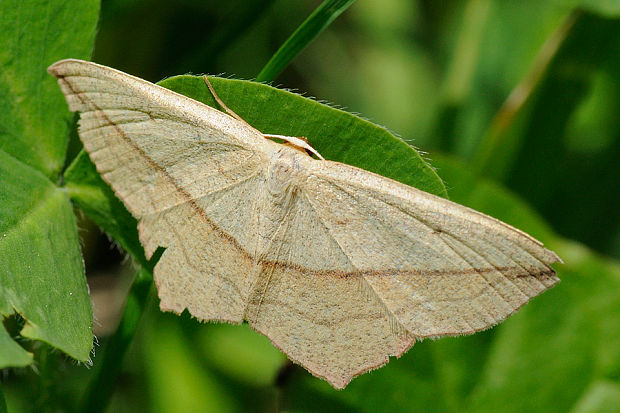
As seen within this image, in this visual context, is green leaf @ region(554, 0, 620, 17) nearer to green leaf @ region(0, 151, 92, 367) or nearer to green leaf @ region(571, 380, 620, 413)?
green leaf @ region(571, 380, 620, 413)

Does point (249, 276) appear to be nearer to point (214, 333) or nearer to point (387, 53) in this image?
point (214, 333)

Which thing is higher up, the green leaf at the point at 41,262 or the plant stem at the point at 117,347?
the green leaf at the point at 41,262

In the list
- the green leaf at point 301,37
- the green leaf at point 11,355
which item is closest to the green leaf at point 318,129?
the green leaf at point 301,37

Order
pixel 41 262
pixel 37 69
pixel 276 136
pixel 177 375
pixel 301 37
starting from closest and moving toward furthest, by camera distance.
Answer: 1. pixel 41 262
2. pixel 276 136
3. pixel 37 69
4. pixel 301 37
5. pixel 177 375

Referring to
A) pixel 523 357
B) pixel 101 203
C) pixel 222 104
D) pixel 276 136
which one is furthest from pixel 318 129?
pixel 523 357

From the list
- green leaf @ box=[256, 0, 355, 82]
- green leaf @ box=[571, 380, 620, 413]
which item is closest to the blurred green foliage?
green leaf @ box=[571, 380, 620, 413]

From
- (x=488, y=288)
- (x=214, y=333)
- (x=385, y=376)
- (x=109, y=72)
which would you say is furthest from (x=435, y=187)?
(x=214, y=333)

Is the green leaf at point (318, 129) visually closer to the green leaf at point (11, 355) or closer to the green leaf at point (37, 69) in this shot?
the green leaf at point (37, 69)

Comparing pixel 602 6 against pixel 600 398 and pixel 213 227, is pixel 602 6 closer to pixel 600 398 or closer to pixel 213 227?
pixel 600 398
